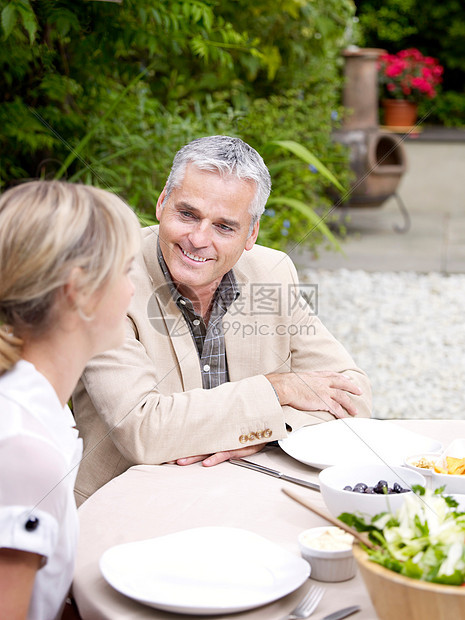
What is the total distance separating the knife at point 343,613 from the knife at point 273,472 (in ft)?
1.42

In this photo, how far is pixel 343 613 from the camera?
3.74 ft

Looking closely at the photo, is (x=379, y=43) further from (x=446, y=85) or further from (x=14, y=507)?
(x=14, y=507)

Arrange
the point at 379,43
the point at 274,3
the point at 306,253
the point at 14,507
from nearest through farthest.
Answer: the point at 14,507, the point at 274,3, the point at 306,253, the point at 379,43

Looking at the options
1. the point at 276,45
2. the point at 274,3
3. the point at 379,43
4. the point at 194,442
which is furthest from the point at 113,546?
the point at 379,43

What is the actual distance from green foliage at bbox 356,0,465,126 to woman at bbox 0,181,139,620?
10.7 metres

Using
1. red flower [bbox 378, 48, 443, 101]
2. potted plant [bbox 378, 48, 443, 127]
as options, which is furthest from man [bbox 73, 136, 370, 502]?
red flower [bbox 378, 48, 443, 101]

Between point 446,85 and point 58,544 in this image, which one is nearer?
point 58,544

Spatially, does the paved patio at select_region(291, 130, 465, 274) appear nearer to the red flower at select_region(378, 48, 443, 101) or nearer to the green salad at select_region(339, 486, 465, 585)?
the red flower at select_region(378, 48, 443, 101)

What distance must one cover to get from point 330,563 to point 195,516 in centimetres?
32

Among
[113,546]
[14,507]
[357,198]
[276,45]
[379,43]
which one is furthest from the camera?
[379,43]

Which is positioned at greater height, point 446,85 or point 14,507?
point 14,507

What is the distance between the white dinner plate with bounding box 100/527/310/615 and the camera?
1.15 meters

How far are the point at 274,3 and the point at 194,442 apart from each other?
15.6 ft

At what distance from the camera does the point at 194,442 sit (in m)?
1.74
